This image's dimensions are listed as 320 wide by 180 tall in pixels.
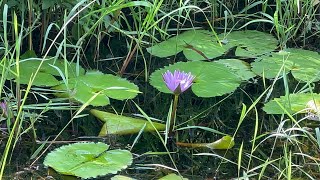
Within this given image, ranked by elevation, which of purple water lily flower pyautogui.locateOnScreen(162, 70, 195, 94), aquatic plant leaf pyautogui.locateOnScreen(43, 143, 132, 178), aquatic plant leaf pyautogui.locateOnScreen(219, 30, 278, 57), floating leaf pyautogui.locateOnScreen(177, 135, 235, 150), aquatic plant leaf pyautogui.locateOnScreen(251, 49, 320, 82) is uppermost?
purple water lily flower pyautogui.locateOnScreen(162, 70, 195, 94)

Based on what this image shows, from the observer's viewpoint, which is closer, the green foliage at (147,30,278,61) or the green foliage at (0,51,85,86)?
the green foliage at (0,51,85,86)

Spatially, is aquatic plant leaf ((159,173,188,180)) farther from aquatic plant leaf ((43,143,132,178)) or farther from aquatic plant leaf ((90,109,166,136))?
aquatic plant leaf ((90,109,166,136))

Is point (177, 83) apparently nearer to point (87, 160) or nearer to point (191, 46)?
point (87, 160)

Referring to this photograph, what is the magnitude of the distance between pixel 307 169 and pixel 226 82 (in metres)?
0.50

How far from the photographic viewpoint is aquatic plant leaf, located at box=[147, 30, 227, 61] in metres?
2.05

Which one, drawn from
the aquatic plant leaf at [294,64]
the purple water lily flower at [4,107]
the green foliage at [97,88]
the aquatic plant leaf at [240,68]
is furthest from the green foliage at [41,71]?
the aquatic plant leaf at [294,64]

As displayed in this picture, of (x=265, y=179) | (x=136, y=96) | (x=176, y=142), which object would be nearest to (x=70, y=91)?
(x=136, y=96)

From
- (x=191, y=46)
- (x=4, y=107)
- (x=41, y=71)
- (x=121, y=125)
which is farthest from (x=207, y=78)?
(x=4, y=107)

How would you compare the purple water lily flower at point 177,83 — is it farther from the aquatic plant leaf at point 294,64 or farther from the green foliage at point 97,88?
the aquatic plant leaf at point 294,64

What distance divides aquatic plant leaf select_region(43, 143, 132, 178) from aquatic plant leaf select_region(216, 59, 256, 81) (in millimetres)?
603

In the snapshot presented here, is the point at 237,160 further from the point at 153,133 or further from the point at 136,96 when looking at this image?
the point at 136,96

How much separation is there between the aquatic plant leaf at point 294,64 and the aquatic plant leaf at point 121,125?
1.46 ft

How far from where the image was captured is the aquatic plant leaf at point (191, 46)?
6.74ft

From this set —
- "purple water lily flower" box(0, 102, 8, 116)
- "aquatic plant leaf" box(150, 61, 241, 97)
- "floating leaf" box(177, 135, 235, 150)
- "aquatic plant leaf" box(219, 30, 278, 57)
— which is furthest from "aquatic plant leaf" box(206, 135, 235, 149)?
"aquatic plant leaf" box(219, 30, 278, 57)
